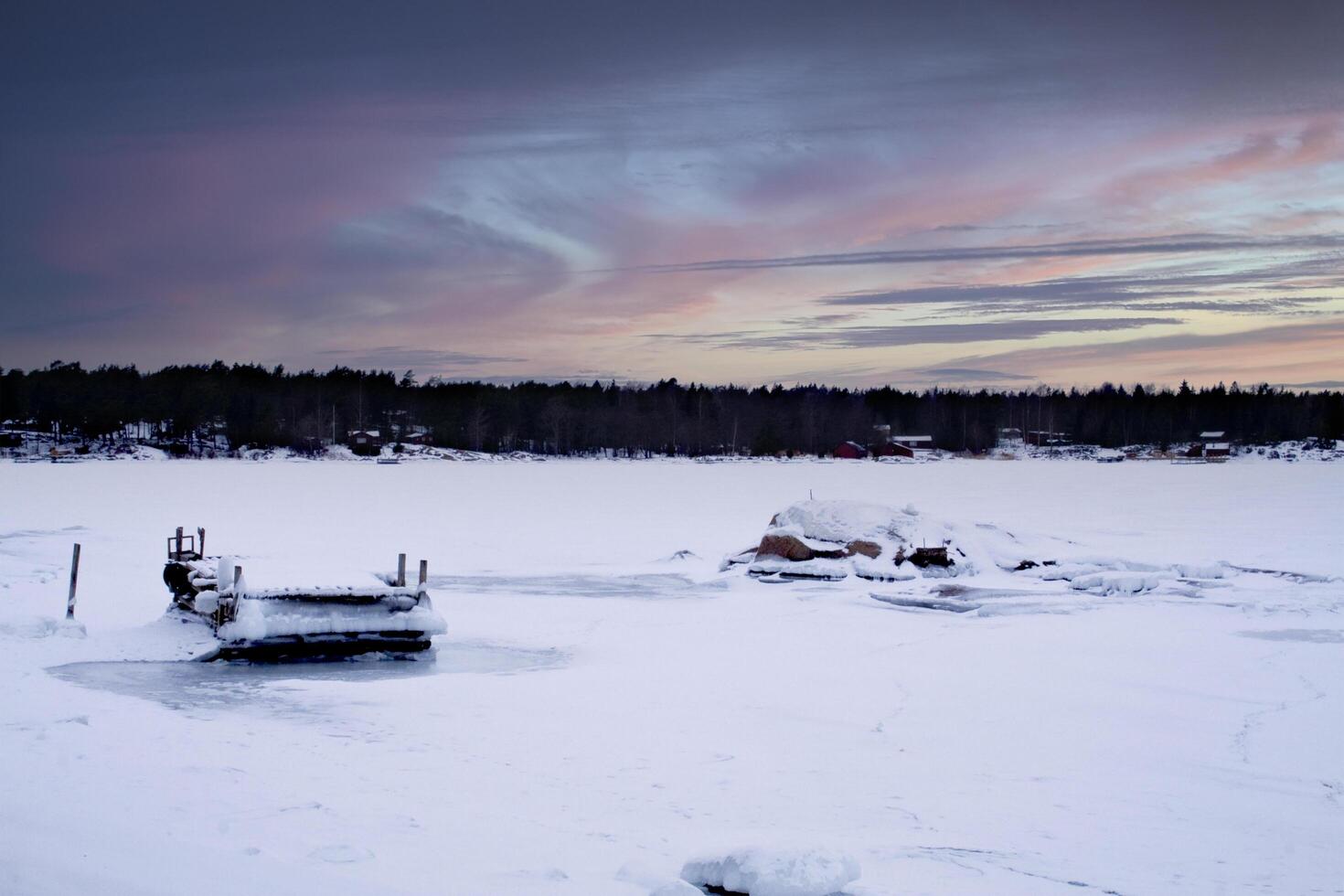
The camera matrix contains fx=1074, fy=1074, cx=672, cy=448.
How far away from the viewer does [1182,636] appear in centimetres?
1317

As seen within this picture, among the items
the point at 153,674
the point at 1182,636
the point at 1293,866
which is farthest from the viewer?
the point at 1182,636

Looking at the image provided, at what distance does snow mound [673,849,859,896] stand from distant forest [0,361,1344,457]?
11519 centimetres

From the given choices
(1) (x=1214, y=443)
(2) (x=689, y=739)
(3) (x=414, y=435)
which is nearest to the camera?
(2) (x=689, y=739)

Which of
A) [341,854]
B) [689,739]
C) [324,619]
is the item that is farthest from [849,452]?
[341,854]

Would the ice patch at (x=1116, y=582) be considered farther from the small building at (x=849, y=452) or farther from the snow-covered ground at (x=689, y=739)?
the small building at (x=849, y=452)

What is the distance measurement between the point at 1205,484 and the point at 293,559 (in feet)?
159

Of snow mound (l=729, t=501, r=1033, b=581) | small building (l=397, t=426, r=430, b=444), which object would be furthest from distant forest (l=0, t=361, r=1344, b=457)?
snow mound (l=729, t=501, r=1033, b=581)

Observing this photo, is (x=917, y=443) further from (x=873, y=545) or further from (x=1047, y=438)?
(x=873, y=545)

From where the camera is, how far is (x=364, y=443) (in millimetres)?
118688

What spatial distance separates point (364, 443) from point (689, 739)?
11523cm

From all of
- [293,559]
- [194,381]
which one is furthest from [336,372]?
[293,559]

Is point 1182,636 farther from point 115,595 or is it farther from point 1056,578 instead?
point 115,595

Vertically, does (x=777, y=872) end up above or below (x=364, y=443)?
below

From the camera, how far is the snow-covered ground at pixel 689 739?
558 cm
